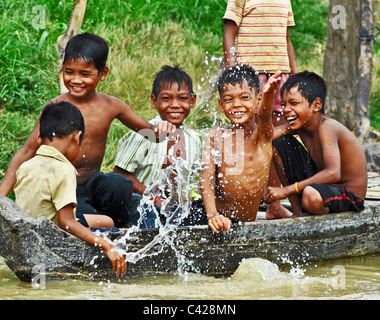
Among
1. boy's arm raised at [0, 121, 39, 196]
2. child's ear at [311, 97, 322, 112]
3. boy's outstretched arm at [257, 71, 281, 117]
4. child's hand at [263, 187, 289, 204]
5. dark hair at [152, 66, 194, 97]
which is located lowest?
child's hand at [263, 187, 289, 204]

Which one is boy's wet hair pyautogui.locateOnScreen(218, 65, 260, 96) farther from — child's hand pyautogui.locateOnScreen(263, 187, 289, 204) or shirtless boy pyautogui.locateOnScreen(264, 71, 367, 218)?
child's hand pyautogui.locateOnScreen(263, 187, 289, 204)

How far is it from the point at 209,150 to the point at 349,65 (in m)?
4.30

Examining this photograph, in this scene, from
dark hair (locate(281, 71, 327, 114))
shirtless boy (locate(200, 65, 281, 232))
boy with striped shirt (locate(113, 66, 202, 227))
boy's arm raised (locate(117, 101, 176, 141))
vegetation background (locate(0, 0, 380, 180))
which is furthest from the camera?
vegetation background (locate(0, 0, 380, 180))

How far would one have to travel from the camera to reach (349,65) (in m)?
7.97

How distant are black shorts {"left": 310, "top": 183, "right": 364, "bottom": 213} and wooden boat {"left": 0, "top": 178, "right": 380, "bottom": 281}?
6 cm

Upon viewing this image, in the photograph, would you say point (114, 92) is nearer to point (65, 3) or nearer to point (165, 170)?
point (65, 3)

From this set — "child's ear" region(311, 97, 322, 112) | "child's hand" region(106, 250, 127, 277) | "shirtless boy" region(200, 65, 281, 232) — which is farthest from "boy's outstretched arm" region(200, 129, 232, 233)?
"child's ear" region(311, 97, 322, 112)

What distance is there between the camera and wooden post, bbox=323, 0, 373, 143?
25.4 feet

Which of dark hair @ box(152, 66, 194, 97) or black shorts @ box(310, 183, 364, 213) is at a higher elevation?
dark hair @ box(152, 66, 194, 97)

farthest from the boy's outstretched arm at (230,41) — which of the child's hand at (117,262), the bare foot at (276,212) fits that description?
the child's hand at (117,262)

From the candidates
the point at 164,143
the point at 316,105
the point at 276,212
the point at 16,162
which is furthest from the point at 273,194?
the point at 16,162

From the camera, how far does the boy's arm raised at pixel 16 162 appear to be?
4.03m

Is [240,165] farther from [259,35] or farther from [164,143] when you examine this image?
[259,35]

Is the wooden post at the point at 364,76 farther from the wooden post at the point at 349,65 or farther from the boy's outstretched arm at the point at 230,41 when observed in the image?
the boy's outstretched arm at the point at 230,41
